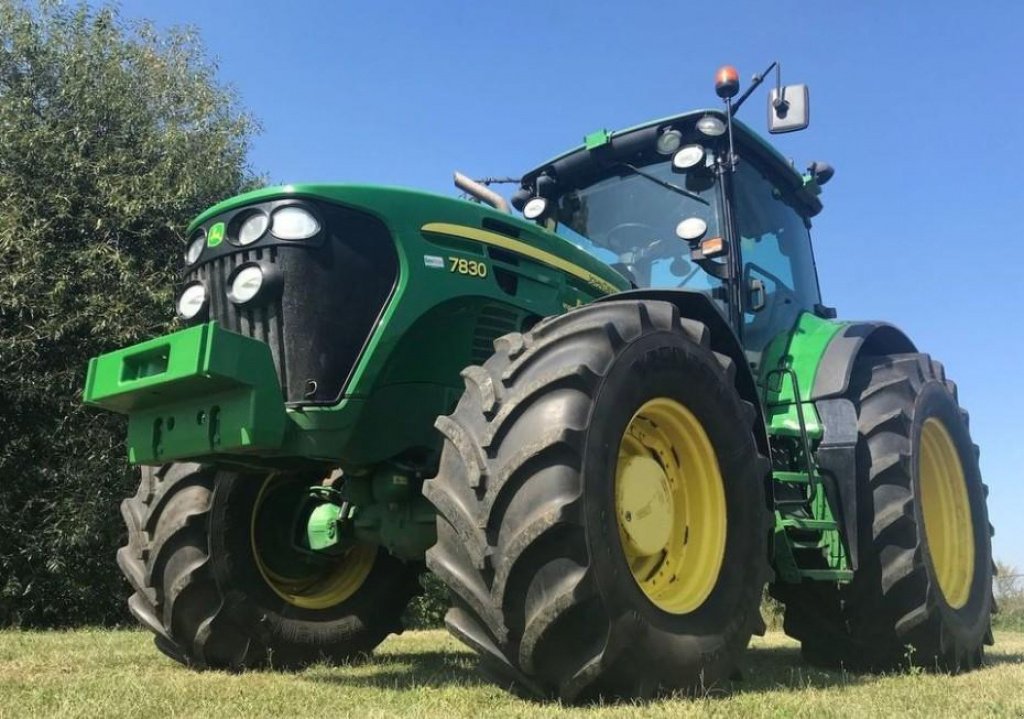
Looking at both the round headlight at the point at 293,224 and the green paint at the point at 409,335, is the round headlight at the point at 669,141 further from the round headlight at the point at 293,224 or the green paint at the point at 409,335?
the round headlight at the point at 293,224

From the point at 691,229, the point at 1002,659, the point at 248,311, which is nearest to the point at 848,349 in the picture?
the point at 691,229

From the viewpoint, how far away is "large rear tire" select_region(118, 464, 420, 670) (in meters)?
4.28

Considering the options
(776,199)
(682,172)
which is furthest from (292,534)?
(776,199)

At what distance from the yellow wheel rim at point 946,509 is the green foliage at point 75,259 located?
7777 millimetres

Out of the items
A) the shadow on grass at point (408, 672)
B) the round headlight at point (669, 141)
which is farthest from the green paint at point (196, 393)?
the round headlight at point (669, 141)

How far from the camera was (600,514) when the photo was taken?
300 centimetres

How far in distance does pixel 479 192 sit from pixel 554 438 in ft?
8.56

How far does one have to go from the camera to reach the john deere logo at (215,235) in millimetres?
3801

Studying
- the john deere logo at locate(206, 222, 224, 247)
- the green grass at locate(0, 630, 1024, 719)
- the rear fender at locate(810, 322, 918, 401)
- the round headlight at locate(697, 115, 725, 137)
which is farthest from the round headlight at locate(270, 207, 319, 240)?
the rear fender at locate(810, 322, 918, 401)

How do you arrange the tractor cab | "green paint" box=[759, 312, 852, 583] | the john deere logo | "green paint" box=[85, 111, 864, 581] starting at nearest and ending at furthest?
"green paint" box=[85, 111, 864, 581] < the john deere logo < "green paint" box=[759, 312, 852, 583] < the tractor cab

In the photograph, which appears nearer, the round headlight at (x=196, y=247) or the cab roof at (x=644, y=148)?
the round headlight at (x=196, y=247)

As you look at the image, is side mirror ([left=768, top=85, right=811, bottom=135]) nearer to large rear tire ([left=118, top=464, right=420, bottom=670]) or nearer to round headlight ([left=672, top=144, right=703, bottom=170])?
round headlight ([left=672, top=144, right=703, bottom=170])

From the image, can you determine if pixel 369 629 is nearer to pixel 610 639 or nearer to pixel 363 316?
pixel 363 316

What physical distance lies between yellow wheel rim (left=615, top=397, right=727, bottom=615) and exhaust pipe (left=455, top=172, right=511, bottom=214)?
180 cm
